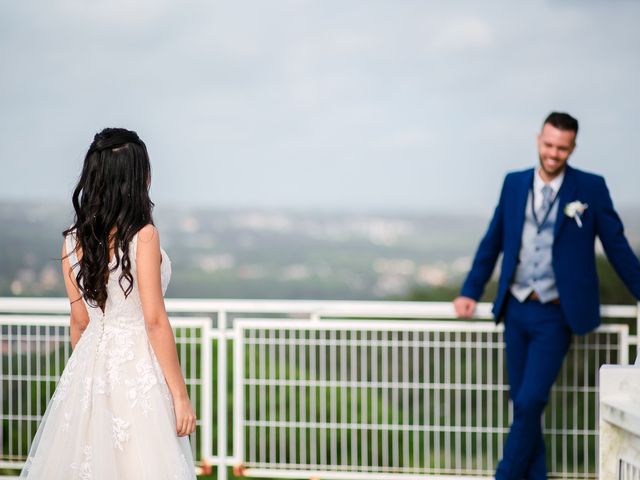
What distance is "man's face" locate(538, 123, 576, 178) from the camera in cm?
343

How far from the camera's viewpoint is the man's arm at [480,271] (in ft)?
12.2

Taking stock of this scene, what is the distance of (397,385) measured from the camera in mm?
3826

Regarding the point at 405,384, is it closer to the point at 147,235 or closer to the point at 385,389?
the point at 385,389

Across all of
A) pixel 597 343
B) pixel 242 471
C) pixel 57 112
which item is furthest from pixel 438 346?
pixel 57 112

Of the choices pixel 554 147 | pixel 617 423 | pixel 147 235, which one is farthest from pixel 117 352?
pixel 554 147

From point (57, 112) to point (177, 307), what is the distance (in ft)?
29.7

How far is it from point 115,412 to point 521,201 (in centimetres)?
170

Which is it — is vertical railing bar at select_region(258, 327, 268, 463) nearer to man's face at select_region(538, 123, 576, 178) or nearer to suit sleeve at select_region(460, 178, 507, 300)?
suit sleeve at select_region(460, 178, 507, 300)

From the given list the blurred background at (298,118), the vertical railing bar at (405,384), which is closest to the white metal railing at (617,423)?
the vertical railing bar at (405,384)

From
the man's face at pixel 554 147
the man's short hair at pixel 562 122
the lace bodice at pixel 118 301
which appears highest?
the man's short hair at pixel 562 122

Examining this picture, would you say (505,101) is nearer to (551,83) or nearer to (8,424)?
(551,83)

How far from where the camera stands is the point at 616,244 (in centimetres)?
355

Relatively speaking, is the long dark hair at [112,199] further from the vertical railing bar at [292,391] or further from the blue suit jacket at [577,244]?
the blue suit jacket at [577,244]

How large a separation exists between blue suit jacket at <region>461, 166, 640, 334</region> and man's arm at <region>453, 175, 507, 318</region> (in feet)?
0.35
